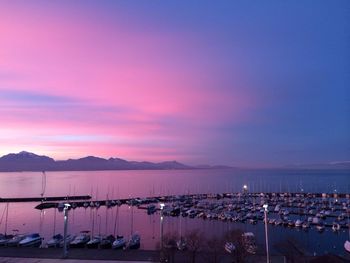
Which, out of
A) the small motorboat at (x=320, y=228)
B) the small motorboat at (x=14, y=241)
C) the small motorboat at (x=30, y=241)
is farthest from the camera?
the small motorboat at (x=320, y=228)

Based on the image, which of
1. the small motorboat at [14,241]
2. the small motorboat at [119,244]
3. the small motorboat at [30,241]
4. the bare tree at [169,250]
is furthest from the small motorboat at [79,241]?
the bare tree at [169,250]

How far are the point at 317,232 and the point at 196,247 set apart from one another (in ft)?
114

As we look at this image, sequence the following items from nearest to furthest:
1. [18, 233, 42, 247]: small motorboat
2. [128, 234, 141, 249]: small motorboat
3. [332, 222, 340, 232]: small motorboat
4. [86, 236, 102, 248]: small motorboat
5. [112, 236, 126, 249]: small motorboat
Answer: [112, 236, 126, 249]: small motorboat
[86, 236, 102, 248]: small motorboat
[128, 234, 141, 249]: small motorboat
[18, 233, 42, 247]: small motorboat
[332, 222, 340, 232]: small motorboat

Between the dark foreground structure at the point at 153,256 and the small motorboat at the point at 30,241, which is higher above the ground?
the dark foreground structure at the point at 153,256

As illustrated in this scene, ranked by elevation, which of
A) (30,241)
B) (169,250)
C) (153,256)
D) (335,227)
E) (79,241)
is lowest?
(30,241)

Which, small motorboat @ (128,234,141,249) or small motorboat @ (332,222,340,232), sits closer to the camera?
small motorboat @ (128,234,141,249)

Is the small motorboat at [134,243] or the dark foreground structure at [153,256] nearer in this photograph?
the dark foreground structure at [153,256]

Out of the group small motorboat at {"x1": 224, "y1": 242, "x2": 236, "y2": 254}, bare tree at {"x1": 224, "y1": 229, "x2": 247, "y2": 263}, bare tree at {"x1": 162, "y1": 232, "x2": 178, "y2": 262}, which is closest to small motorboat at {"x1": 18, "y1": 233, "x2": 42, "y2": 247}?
bare tree at {"x1": 162, "y1": 232, "x2": 178, "y2": 262}

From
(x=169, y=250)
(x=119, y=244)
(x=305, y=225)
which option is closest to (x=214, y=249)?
(x=169, y=250)

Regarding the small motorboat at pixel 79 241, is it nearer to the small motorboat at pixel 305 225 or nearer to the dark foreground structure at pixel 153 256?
the dark foreground structure at pixel 153 256

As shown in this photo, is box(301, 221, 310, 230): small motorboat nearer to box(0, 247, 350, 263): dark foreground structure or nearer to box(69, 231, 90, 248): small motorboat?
box(69, 231, 90, 248): small motorboat

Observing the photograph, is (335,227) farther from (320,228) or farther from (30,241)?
(30,241)

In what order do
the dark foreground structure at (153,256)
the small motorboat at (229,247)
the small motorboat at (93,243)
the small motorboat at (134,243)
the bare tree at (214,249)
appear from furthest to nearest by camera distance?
the small motorboat at (134,243)
the small motorboat at (93,243)
the small motorboat at (229,247)
the bare tree at (214,249)
the dark foreground structure at (153,256)

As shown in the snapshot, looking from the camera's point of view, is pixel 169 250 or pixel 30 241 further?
pixel 30 241
